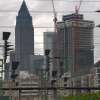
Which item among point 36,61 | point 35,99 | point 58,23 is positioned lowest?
point 35,99

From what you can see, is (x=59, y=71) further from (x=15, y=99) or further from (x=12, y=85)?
(x=15, y=99)

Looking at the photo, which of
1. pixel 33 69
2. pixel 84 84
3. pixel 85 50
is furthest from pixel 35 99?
pixel 84 84

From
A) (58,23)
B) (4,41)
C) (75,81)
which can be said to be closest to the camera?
(4,41)

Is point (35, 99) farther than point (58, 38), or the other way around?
point (35, 99)

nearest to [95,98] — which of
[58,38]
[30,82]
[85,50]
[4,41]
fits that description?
[85,50]

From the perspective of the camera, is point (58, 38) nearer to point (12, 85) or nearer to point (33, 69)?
point (33, 69)

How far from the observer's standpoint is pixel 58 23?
130m

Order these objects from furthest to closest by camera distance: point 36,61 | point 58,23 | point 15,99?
point 58,23 → point 15,99 → point 36,61

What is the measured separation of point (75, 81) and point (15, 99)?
59182mm

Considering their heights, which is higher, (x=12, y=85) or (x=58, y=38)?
(x=58, y=38)

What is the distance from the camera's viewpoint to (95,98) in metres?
112

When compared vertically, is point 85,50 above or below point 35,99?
above

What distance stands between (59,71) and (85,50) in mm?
17352

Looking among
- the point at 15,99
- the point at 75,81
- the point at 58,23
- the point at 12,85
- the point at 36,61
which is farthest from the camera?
the point at 75,81
